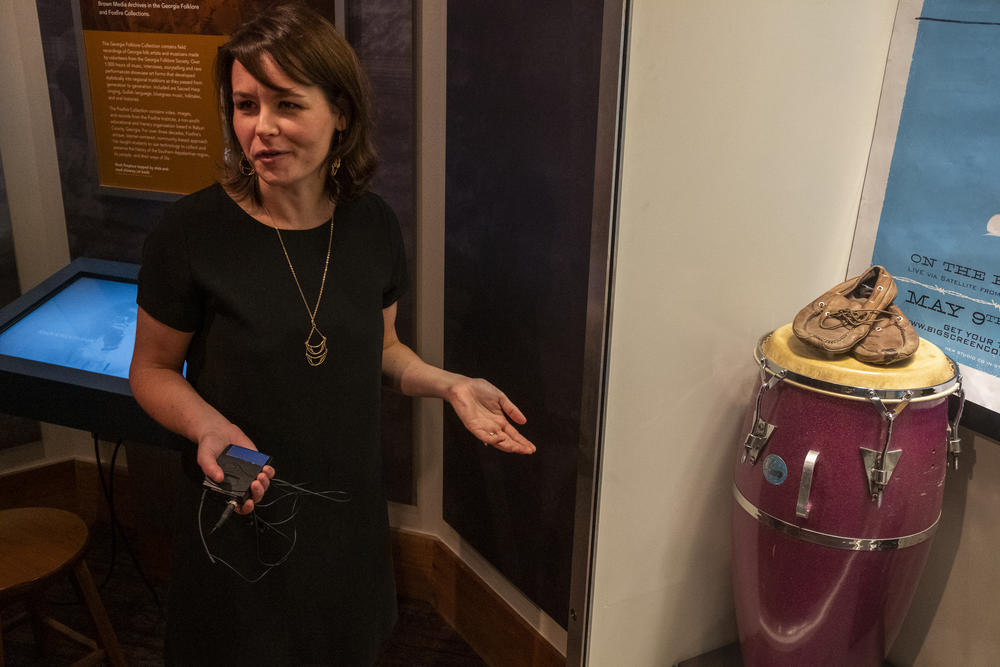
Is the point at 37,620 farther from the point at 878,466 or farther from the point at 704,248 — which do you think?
the point at 878,466

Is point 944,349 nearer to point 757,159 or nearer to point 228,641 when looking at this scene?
point 757,159

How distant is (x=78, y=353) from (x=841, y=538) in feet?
5.89

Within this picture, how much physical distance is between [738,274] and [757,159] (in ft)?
0.66

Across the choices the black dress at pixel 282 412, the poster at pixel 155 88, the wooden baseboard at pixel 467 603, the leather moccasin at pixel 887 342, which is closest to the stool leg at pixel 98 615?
the black dress at pixel 282 412

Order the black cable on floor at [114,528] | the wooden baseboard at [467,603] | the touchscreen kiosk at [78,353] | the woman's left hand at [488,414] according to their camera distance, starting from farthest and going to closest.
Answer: the black cable on floor at [114,528] < the wooden baseboard at [467,603] < the touchscreen kiosk at [78,353] < the woman's left hand at [488,414]

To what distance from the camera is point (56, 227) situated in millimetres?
2852

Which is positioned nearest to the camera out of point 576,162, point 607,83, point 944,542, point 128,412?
point 607,83

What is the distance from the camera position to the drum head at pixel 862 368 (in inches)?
54.9

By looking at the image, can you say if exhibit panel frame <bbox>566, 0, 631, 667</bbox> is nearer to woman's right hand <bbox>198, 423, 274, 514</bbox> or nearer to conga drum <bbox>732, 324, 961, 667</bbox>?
conga drum <bbox>732, 324, 961, 667</bbox>

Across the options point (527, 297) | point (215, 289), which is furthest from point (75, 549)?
point (527, 297)

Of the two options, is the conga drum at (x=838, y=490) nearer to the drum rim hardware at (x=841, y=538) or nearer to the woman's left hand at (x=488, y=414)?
the drum rim hardware at (x=841, y=538)

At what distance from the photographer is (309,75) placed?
4.52 ft

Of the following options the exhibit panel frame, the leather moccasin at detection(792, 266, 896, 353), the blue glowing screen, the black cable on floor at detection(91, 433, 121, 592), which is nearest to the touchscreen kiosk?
the blue glowing screen

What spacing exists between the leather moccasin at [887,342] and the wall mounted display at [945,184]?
17 cm
